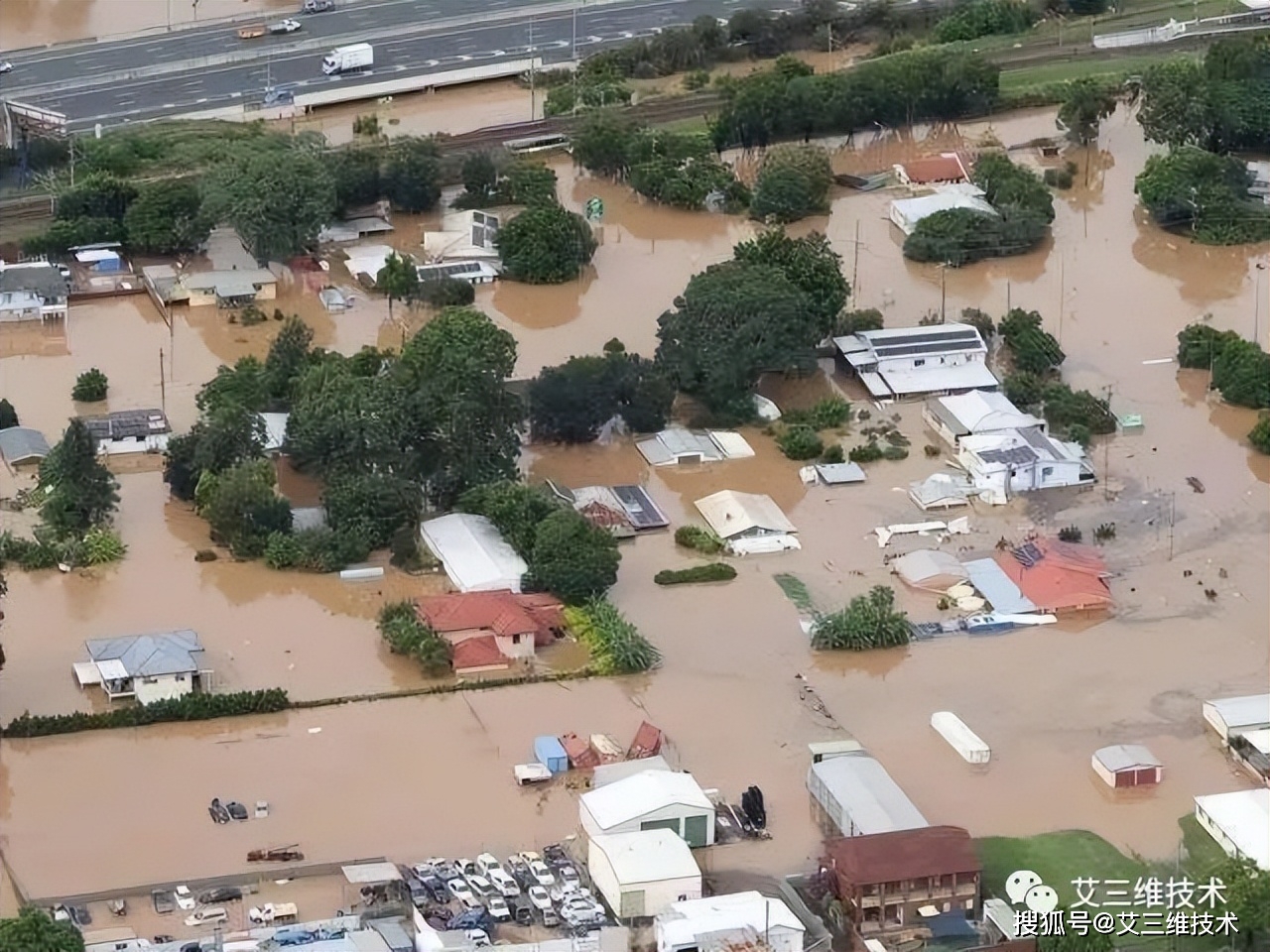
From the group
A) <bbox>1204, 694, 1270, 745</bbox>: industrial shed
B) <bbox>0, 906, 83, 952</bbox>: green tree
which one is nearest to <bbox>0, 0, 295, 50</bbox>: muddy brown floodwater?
<bbox>1204, 694, 1270, 745</bbox>: industrial shed

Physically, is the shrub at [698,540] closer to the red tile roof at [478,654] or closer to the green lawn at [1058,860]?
the red tile roof at [478,654]

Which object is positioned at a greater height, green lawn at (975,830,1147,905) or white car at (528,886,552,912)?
white car at (528,886,552,912)

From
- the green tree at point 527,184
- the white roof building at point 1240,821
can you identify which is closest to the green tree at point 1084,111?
the green tree at point 527,184

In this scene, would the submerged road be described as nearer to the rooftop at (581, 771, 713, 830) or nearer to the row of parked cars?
the rooftop at (581, 771, 713, 830)

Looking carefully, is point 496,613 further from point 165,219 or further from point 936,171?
point 936,171

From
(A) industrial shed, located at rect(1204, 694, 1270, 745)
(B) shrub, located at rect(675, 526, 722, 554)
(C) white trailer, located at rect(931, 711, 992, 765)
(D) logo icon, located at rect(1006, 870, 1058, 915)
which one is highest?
(B) shrub, located at rect(675, 526, 722, 554)

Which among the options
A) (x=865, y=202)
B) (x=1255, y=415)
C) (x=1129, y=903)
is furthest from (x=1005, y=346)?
(x=1129, y=903)

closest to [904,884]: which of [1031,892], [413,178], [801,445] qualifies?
[1031,892]
